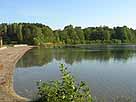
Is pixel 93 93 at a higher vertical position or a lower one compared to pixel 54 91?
lower

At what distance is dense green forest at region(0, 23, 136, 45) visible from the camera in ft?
338

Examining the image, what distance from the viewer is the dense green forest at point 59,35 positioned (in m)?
103

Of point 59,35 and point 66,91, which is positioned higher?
point 59,35

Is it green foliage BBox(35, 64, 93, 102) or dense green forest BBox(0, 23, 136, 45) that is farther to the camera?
dense green forest BBox(0, 23, 136, 45)

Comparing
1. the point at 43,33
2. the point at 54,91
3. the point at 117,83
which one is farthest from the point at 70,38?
the point at 54,91

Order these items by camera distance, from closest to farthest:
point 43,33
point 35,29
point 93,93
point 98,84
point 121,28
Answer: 1. point 93,93
2. point 98,84
3. point 35,29
4. point 43,33
5. point 121,28

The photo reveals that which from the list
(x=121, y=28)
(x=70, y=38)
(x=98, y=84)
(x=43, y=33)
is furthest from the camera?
(x=121, y=28)

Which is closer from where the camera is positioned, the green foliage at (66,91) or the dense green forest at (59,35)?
the green foliage at (66,91)

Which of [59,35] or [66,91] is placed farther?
[59,35]

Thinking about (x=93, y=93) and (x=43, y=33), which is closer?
(x=93, y=93)

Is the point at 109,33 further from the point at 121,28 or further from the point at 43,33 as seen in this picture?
the point at 43,33

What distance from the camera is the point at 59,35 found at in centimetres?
11794

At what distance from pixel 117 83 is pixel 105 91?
3.18 m

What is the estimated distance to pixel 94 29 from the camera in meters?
134
